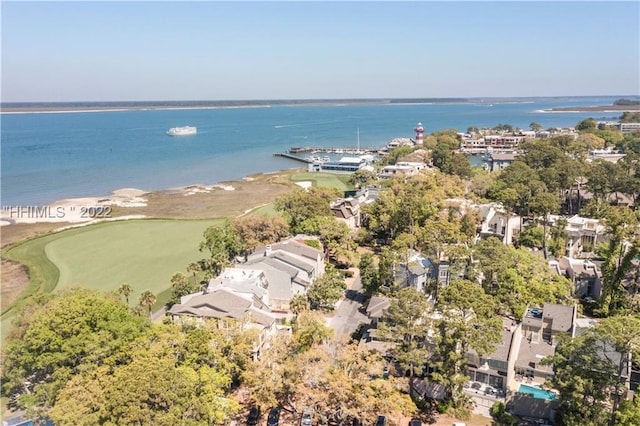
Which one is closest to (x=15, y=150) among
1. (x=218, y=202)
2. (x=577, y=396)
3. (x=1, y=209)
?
(x=1, y=209)

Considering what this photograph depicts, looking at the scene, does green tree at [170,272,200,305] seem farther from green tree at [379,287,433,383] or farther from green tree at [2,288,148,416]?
green tree at [379,287,433,383]

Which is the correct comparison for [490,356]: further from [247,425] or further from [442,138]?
[442,138]

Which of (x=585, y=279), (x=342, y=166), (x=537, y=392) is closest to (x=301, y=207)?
(x=585, y=279)

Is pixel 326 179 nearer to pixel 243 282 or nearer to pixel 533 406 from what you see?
pixel 243 282

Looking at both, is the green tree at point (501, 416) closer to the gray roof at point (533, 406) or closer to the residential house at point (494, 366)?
the gray roof at point (533, 406)

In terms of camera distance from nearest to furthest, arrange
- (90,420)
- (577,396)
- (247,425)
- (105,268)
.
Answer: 1. (90,420)
2. (577,396)
3. (247,425)
4. (105,268)

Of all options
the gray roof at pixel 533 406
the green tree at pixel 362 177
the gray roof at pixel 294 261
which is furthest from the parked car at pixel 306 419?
the green tree at pixel 362 177
